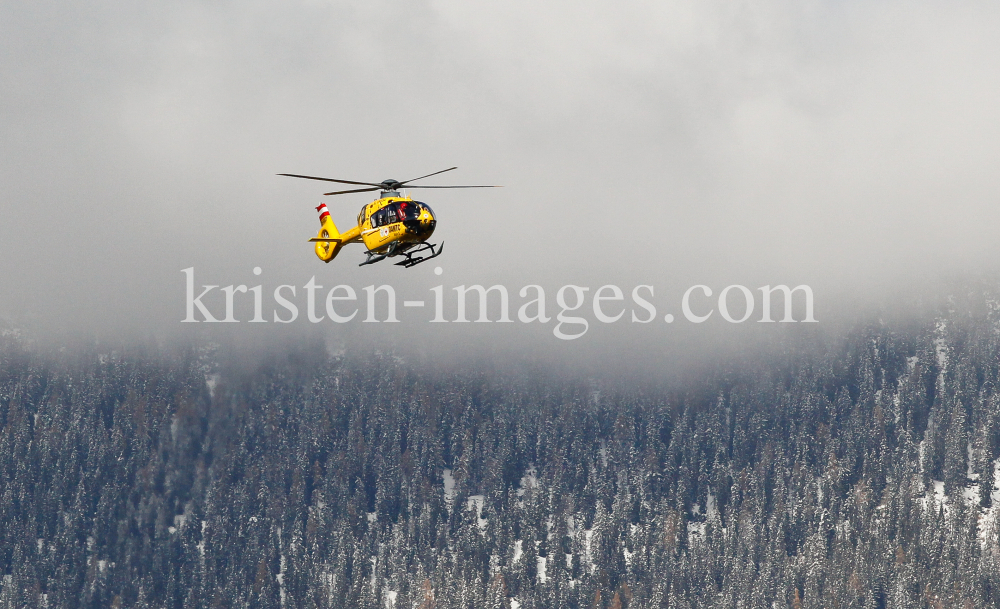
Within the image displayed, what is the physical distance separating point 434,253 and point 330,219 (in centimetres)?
2826

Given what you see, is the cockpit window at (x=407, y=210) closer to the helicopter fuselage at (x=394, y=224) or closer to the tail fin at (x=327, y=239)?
the helicopter fuselage at (x=394, y=224)

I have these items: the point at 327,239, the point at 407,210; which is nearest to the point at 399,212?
the point at 407,210

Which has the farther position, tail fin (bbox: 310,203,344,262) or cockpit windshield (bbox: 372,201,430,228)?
tail fin (bbox: 310,203,344,262)

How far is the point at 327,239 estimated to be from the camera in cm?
13275

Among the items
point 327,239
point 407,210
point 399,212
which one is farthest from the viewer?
point 327,239

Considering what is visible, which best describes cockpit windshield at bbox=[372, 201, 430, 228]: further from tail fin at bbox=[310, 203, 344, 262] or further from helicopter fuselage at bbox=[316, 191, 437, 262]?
tail fin at bbox=[310, 203, 344, 262]

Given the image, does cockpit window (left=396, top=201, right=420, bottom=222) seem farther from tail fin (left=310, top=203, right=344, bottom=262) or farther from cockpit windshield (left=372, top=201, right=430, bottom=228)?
tail fin (left=310, top=203, right=344, bottom=262)

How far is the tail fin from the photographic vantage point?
448ft

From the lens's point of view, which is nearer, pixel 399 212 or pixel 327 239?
pixel 399 212

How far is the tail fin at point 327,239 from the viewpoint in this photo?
137 meters

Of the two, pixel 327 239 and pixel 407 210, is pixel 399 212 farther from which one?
pixel 327 239

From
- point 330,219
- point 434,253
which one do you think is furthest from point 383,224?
point 330,219

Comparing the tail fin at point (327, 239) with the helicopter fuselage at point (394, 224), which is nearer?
the helicopter fuselage at point (394, 224)

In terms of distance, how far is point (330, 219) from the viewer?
149 m
